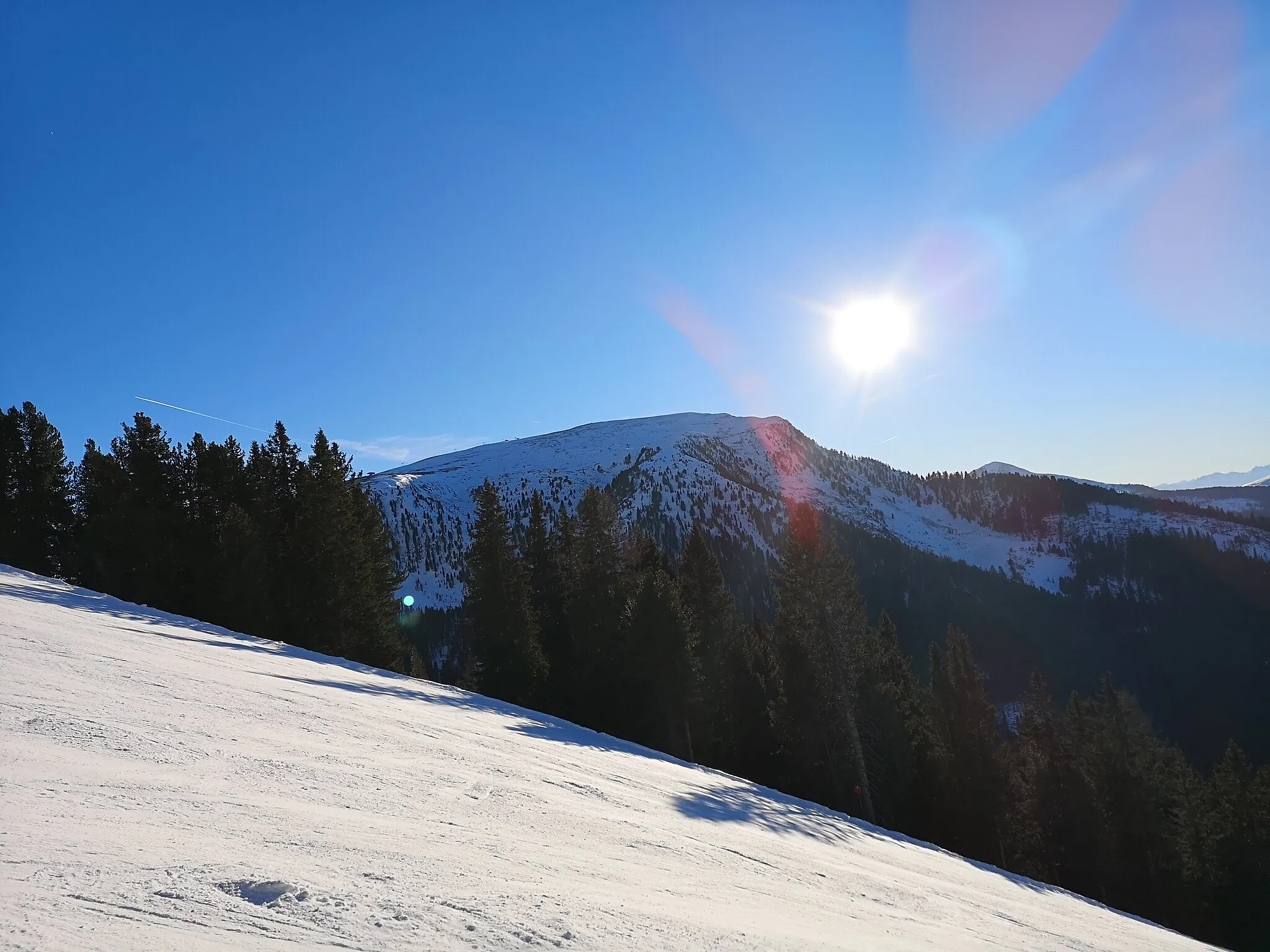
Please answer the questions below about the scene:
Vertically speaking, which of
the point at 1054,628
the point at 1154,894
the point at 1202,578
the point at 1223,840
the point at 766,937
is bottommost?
the point at 1154,894

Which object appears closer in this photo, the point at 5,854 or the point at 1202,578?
the point at 5,854

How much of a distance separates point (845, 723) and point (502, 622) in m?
16.1

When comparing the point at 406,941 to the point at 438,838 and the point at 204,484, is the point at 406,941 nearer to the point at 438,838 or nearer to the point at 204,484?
the point at 438,838

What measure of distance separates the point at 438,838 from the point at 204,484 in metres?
32.0

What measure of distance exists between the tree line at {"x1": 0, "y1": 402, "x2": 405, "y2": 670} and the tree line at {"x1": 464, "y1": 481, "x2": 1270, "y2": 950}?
6.24 m

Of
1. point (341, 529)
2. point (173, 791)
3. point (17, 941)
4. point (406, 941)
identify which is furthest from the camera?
point (341, 529)

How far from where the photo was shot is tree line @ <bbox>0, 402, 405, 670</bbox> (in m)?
28.1

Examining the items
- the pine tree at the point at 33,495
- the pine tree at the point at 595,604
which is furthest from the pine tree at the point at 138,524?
the pine tree at the point at 595,604

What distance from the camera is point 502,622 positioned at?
32781 millimetres

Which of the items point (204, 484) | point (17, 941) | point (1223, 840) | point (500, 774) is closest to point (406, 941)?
point (17, 941)

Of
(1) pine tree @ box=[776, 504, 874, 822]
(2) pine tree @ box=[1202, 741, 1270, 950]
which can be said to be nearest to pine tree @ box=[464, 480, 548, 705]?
(1) pine tree @ box=[776, 504, 874, 822]

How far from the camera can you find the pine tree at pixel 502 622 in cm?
3231

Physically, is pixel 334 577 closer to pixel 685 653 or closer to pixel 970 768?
pixel 685 653

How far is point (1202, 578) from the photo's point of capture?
19425cm
